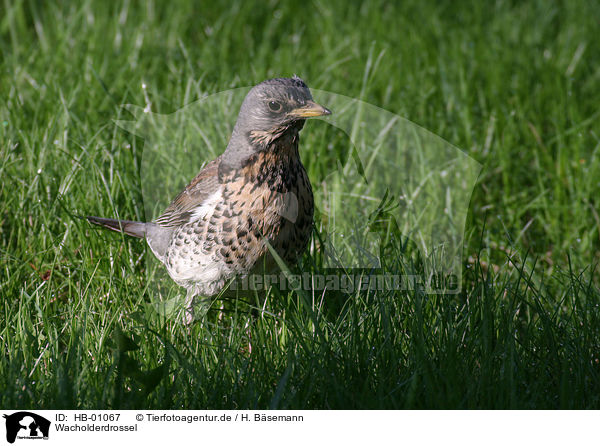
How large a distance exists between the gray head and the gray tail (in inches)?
37.9

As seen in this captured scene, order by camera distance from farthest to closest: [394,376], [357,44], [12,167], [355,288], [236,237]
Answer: [357,44] < [12,167] < [355,288] < [236,237] < [394,376]

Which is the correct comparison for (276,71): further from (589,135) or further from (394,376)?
(394,376)

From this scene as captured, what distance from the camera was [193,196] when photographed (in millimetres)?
3842

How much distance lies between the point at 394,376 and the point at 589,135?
3510mm

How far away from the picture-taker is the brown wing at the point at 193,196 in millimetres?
3752

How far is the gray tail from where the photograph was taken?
167 inches

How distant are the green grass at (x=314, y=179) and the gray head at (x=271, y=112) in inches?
29.3

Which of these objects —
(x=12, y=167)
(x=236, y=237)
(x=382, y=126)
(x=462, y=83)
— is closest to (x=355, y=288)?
(x=236, y=237)

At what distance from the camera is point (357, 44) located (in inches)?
272

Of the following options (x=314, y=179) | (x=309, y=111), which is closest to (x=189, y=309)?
(x=309, y=111)

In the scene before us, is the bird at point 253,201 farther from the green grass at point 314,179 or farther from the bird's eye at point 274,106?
the green grass at point 314,179

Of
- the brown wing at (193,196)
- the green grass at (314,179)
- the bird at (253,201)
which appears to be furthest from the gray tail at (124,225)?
the bird at (253,201)

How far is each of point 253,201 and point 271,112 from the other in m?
0.43
